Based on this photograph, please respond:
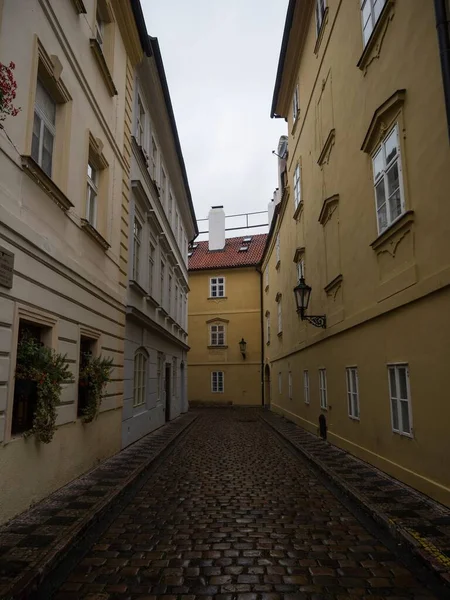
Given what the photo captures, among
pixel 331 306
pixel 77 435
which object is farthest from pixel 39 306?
pixel 331 306

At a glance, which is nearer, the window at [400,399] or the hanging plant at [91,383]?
the window at [400,399]

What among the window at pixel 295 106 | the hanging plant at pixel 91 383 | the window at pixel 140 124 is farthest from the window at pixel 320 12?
the hanging plant at pixel 91 383

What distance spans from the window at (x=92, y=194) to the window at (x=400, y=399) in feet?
19.9

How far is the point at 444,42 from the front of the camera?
5645 millimetres

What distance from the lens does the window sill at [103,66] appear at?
8.73 m

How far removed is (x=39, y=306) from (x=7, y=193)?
5.07 feet

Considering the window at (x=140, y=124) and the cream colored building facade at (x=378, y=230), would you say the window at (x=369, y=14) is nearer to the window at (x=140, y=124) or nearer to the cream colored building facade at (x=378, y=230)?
the cream colored building facade at (x=378, y=230)

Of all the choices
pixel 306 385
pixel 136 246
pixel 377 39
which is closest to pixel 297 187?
pixel 136 246

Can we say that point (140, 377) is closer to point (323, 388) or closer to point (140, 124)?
point (323, 388)

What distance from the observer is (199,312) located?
1347 inches

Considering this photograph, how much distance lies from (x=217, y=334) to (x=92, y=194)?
24919mm

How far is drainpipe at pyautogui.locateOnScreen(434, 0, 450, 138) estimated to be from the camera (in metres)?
5.55

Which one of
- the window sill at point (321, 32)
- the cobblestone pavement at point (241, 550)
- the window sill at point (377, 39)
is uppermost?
the window sill at point (321, 32)

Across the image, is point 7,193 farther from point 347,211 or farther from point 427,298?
point 347,211
